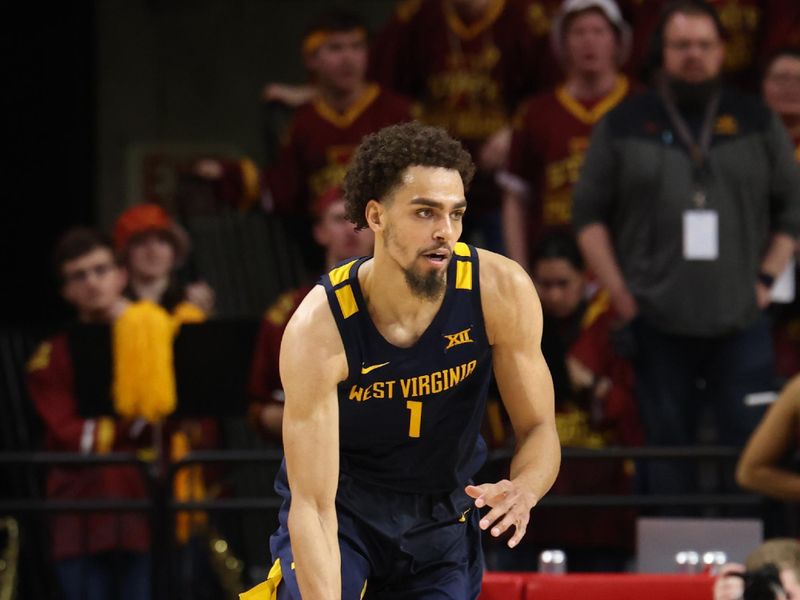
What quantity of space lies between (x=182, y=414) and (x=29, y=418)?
34.4 inches

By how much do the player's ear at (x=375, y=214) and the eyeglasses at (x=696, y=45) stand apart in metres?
2.60

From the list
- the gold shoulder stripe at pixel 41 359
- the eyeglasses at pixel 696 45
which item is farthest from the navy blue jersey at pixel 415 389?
the gold shoulder stripe at pixel 41 359

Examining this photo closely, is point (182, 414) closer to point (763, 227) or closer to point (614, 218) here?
point (614, 218)

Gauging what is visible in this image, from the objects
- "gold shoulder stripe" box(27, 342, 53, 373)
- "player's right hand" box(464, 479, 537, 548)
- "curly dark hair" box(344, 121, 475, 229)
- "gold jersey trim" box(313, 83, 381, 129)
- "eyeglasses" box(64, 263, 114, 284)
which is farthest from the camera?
"gold jersey trim" box(313, 83, 381, 129)

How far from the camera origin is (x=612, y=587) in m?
4.88

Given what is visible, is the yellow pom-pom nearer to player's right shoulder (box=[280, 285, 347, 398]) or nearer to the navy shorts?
the navy shorts

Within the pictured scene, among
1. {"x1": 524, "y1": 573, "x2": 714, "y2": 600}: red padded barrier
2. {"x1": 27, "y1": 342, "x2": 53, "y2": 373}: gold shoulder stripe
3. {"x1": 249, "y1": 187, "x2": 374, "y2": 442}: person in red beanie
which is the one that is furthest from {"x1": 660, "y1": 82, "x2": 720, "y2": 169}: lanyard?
{"x1": 27, "y1": 342, "x2": 53, "y2": 373}: gold shoulder stripe

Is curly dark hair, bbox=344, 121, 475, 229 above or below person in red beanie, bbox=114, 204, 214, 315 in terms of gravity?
above

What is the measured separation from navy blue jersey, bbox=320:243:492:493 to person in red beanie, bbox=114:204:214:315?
10.2ft

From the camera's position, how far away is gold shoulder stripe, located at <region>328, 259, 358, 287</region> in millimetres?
4113

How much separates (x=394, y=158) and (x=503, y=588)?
154cm

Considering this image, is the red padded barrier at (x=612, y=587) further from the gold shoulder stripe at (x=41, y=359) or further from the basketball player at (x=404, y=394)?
the gold shoulder stripe at (x=41, y=359)

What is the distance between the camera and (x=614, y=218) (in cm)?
642

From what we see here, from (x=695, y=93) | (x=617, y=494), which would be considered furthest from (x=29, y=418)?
(x=695, y=93)
